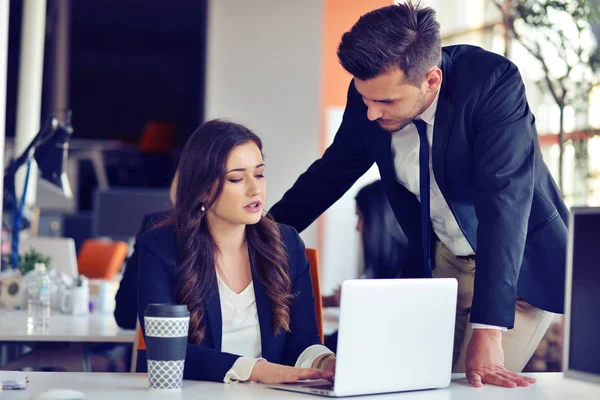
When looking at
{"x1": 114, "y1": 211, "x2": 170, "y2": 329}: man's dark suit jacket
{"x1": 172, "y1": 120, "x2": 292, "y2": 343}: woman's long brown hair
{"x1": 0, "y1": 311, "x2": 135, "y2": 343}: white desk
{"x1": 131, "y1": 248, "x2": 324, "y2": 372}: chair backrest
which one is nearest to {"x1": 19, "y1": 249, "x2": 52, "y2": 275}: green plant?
{"x1": 0, "y1": 311, "x2": 135, "y2": 343}: white desk

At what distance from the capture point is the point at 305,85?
6.98 metres

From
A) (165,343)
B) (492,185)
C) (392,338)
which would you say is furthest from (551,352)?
(165,343)

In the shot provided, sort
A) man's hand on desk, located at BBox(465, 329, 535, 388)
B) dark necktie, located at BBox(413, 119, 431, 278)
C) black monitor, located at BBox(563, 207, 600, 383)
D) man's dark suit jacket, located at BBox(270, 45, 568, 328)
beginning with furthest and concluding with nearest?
dark necktie, located at BBox(413, 119, 431, 278)
man's dark suit jacket, located at BBox(270, 45, 568, 328)
man's hand on desk, located at BBox(465, 329, 535, 388)
black monitor, located at BBox(563, 207, 600, 383)

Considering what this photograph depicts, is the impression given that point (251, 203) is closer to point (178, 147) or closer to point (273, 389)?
point (273, 389)

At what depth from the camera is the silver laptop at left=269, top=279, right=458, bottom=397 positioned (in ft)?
5.30

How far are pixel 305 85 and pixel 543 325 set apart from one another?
4.97 meters

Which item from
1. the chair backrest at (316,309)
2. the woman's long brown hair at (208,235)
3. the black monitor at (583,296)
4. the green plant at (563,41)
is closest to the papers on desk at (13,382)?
the woman's long brown hair at (208,235)

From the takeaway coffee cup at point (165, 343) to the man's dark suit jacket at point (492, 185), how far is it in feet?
2.19

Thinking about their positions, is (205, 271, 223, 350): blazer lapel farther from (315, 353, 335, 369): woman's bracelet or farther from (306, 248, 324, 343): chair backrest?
(306, 248, 324, 343): chair backrest

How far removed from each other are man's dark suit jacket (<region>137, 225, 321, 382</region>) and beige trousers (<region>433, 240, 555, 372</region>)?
38 cm

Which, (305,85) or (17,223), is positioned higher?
(305,85)

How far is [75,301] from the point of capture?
133 inches

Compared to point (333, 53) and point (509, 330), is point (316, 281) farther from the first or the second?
point (333, 53)

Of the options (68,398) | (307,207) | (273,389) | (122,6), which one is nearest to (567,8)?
(307,207)
